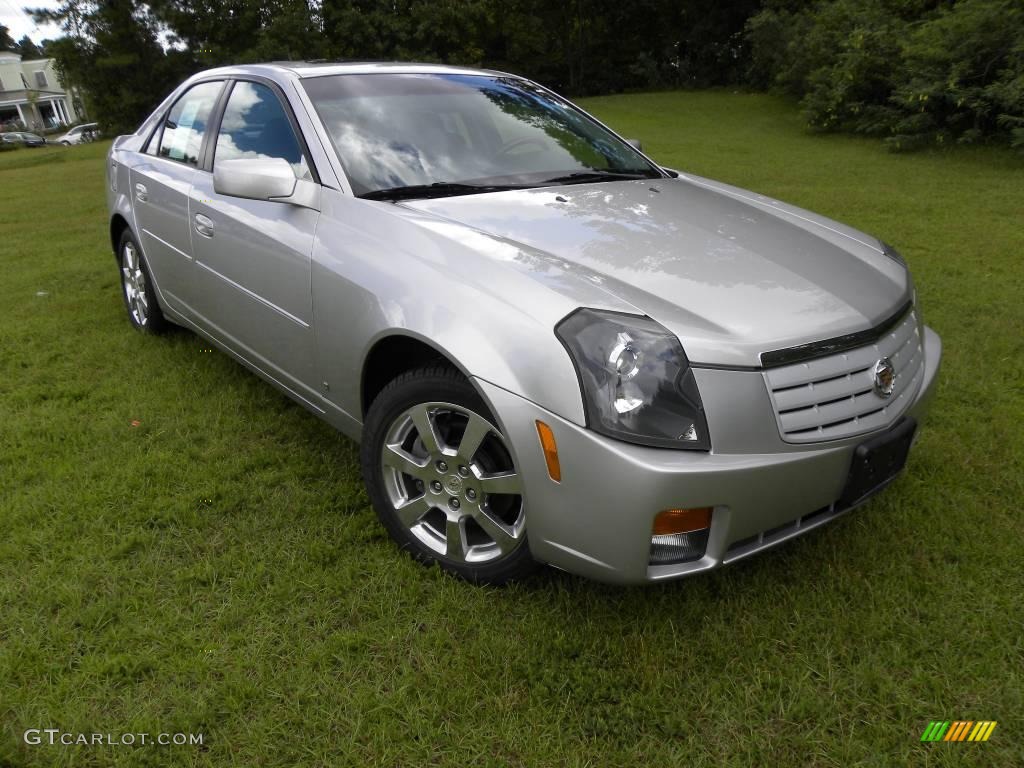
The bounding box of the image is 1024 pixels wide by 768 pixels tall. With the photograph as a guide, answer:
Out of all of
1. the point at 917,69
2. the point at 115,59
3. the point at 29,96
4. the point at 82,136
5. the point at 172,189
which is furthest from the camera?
the point at 29,96

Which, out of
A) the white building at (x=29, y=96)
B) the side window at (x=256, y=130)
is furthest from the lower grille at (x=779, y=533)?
the white building at (x=29, y=96)

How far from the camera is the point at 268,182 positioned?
2.71 m

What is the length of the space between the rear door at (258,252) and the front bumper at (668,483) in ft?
3.46

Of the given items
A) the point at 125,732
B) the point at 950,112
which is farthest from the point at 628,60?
the point at 125,732

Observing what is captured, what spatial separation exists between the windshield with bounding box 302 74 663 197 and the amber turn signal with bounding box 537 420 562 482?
1182 millimetres

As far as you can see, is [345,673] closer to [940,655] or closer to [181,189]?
[940,655]

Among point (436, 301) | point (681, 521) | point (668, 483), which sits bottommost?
point (681, 521)

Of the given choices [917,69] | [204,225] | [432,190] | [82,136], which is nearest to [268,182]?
[432,190]

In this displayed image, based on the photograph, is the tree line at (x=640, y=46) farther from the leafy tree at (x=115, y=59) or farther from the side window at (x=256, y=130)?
the side window at (x=256, y=130)

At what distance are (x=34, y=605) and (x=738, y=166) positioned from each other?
35.0ft

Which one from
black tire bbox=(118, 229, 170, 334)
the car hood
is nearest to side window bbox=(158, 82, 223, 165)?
black tire bbox=(118, 229, 170, 334)

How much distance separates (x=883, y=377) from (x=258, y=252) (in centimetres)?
220

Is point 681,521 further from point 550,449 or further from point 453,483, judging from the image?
point 453,483

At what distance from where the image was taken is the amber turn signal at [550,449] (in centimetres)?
195
